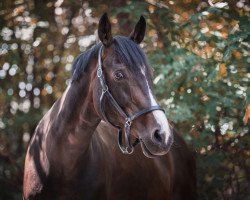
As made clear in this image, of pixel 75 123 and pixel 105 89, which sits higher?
pixel 105 89

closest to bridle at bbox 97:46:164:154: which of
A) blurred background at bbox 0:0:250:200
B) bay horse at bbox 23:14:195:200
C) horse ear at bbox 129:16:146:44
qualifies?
bay horse at bbox 23:14:195:200

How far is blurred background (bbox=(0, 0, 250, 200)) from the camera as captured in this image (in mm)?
4840

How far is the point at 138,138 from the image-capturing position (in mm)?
2787

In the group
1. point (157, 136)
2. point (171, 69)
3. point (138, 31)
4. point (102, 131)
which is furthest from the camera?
point (171, 69)

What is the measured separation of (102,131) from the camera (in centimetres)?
387

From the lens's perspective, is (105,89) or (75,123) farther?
(75,123)

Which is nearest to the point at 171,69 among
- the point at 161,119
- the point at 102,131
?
the point at 102,131

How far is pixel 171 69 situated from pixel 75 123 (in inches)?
88.6

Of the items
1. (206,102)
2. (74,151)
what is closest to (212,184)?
(206,102)

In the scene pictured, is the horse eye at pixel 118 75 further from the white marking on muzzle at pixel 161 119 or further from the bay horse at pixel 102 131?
the white marking on muzzle at pixel 161 119

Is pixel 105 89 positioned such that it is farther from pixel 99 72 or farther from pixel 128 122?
pixel 128 122

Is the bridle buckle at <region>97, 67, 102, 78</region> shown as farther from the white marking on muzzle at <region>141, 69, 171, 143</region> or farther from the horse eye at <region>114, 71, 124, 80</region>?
the white marking on muzzle at <region>141, 69, 171, 143</region>

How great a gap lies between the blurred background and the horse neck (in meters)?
1.25

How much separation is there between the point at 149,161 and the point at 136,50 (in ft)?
5.07
